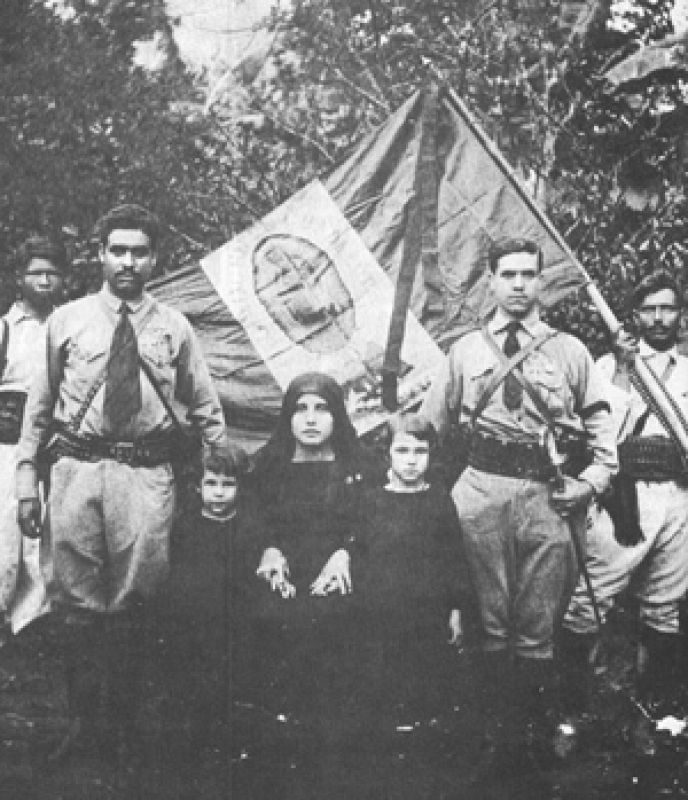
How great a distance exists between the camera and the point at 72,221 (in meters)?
5.77

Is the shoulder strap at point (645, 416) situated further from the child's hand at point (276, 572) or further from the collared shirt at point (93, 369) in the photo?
the collared shirt at point (93, 369)

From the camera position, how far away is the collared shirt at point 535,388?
565 centimetres

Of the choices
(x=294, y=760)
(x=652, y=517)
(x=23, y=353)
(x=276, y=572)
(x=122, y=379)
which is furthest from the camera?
(x=652, y=517)

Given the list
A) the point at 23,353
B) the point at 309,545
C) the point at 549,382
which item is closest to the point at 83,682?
the point at 309,545

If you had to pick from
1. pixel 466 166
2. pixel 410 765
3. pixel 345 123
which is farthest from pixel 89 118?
pixel 410 765

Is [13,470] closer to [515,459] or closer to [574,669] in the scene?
[515,459]

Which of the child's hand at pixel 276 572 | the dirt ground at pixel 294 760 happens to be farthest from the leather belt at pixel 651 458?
the child's hand at pixel 276 572

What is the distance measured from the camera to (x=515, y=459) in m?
5.63

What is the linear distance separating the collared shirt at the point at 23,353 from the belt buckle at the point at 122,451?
470 millimetres

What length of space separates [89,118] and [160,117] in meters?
0.33

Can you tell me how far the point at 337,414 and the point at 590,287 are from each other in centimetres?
118

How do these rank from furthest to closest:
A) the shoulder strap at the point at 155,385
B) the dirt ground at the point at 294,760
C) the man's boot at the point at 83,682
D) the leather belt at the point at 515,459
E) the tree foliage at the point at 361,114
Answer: the tree foliage at the point at 361,114 → the leather belt at the point at 515,459 → the shoulder strap at the point at 155,385 → the man's boot at the point at 83,682 → the dirt ground at the point at 294,760

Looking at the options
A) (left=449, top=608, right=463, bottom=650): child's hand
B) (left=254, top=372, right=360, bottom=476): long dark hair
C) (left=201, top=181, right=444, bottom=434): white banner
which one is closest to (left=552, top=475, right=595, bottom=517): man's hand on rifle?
(left=449, top=608, right=463, bottom=650): child's hand

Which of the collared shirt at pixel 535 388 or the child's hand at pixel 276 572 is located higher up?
the collared shirt at pixel 535 388
